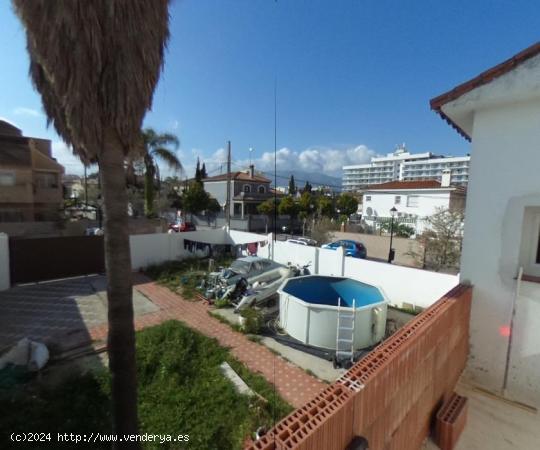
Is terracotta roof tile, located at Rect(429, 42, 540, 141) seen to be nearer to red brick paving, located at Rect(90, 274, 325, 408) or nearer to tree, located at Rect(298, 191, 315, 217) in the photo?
red brick paving, located at Rect(90, 274, 325, 408)

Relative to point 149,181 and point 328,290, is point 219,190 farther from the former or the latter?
point 328,290

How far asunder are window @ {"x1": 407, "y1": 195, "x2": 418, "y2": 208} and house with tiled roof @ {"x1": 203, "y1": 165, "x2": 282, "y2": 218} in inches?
728

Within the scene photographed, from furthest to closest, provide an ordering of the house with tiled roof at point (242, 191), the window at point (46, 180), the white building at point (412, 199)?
the house with tiled roof at point (242, 191) → the white building at point (412, 199) → the window at point (46, 180)

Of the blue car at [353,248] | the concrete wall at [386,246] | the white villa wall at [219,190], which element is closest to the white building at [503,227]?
the concrete wall at [386,246]

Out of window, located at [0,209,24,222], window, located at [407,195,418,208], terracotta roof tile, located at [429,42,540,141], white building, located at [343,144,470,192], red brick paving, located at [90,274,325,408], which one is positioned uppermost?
white building, located at [343,144,470,192]

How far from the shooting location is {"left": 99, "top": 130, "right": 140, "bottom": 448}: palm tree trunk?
313 centimetres

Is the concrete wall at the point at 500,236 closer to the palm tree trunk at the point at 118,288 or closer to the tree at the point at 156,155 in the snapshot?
the palm tree trunk at the point at 118,288

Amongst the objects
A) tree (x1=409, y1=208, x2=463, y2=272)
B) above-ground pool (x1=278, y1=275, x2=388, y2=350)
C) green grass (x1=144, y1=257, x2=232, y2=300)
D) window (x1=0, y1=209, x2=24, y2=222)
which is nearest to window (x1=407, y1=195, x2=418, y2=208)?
tree (x1=409, y1=208, x2=463, y2=272)

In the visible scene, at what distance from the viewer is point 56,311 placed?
9.24m

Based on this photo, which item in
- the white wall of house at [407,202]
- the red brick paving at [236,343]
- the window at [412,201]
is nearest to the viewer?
the red brick paving at [236,343]

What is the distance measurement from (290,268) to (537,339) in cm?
822

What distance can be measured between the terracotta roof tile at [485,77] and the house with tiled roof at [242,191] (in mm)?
33149

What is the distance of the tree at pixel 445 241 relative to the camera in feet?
47.5

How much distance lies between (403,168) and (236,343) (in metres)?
118
